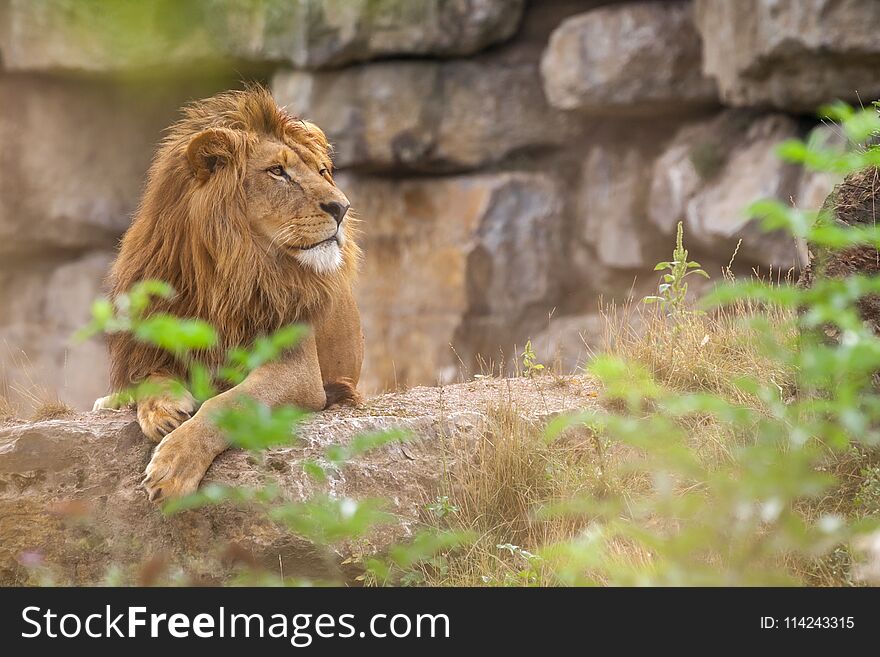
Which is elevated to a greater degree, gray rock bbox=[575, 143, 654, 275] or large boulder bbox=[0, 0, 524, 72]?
large boulder bbox=[0, 0, 524, 72]

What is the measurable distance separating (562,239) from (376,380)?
7.86 ft

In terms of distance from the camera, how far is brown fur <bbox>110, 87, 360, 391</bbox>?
3.96m

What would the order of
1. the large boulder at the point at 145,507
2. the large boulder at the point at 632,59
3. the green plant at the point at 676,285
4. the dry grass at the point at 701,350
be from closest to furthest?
the large boulder at the point at 145,507
the dry grass at the point at 701,350
the green plant at the point at 676,285
the large boulder at the point at 632,59

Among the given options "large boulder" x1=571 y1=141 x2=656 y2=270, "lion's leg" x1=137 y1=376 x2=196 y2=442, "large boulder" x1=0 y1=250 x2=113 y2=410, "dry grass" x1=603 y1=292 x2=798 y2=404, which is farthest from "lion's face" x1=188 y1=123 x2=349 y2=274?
"large boulder" x1=0 y1=250 x2=113 y2=410

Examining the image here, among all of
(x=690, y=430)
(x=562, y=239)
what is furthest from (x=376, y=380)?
(x=690, y=430)

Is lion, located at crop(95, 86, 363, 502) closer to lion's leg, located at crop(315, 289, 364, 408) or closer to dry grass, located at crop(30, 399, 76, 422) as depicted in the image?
lion's leg, located at crop(315, 289, 364, 408)

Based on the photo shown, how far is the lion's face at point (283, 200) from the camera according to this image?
3.96m

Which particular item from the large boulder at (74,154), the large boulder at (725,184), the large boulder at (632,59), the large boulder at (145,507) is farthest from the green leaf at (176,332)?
the large boulder at (74,154)

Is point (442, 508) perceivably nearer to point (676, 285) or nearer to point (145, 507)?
point (145, 507)

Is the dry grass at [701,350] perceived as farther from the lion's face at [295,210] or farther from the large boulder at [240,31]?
the large boulder at [240,31]

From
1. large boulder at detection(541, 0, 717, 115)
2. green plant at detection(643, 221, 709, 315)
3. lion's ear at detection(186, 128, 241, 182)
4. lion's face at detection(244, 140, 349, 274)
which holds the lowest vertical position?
green plant at detection(643, 221, 709, 315)

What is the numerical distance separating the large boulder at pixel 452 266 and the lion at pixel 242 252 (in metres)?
6.95

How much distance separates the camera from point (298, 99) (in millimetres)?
11258

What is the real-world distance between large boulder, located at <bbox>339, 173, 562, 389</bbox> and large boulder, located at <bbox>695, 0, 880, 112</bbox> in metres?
2.40
